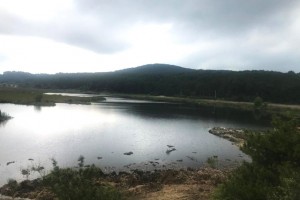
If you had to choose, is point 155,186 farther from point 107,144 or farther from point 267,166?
point 107,144

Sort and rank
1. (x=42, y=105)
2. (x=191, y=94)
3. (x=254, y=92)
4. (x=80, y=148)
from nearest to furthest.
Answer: (x=80, y=148), (x=42, y=105), (x=254, y=92), (x=191, y=94)

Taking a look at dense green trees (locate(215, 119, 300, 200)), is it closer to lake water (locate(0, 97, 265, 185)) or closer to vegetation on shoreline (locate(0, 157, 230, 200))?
vegetation on shoreline (locate(0, 157, 230, 200))

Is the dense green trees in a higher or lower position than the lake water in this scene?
higher

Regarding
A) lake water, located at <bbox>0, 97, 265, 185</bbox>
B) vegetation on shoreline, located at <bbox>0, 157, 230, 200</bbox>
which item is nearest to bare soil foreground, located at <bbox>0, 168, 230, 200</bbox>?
vegetation on shoreline, located at <bbox>0, 157, 230, 200</bbox>

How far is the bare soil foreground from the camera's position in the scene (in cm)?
2486

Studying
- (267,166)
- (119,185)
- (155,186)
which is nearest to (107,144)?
(119,185)

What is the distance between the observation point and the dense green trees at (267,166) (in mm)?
15133

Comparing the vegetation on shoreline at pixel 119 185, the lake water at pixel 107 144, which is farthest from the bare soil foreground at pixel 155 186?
the lake water at pixel 107 144

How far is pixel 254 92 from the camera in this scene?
171125 mm

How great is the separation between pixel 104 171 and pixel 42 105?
78.8 metres

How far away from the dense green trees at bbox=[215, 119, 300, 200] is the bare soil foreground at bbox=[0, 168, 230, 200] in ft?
22.9

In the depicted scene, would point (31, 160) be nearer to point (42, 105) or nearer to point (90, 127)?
point (90, 127)

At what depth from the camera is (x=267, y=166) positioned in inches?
668

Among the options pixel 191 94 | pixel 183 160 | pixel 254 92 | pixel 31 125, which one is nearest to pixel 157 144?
pixel 183 160
